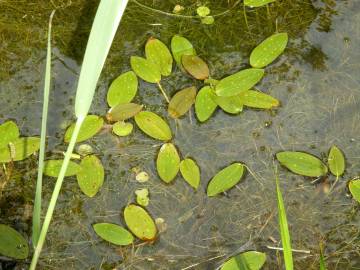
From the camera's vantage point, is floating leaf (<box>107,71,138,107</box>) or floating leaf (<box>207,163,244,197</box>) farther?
floating leaf (<box>107,71,138,107</box>)

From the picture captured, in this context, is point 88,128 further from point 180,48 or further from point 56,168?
point 180,48

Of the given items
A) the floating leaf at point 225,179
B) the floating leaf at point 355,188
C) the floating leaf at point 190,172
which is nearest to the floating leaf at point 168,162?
the floating leaf at point 190,172

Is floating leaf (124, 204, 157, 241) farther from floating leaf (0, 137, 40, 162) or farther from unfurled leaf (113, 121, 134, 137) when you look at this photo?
floating leaf (0, 137, 40, 162)

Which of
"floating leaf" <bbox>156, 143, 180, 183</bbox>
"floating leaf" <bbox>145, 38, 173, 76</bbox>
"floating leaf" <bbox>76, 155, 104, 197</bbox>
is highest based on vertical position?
"floating leaf" <bbox>145, 38, 173, 76</bbox>

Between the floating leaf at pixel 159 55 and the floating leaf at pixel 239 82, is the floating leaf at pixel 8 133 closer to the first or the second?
the floating leaf at pixel 159 55

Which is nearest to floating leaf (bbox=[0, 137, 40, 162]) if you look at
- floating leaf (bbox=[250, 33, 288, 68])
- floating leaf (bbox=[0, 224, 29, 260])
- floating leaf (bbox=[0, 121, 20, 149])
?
floating leaf (bbox=[0, 121, 20, 149])

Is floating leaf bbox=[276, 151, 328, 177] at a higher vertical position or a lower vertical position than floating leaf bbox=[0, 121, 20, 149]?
lower

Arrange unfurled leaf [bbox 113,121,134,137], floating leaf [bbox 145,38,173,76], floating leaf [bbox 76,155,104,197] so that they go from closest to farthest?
floating leaf [bbox 76,155,104,197], unfurled leaf [bbox 113,121,134,137], floating leaf [bbox 145,38,173,76]

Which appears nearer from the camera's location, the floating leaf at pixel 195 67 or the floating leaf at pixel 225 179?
the floating leaf at pixel 225 179
